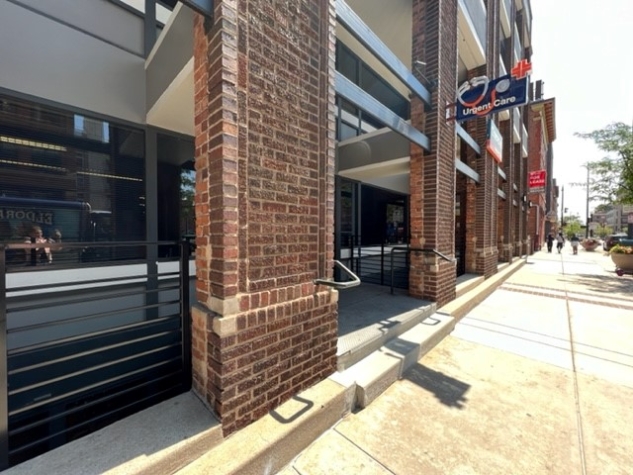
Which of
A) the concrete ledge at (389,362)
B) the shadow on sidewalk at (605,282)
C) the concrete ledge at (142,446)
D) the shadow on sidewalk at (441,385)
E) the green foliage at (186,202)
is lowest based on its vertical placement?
the shadow on sidewalk at (605,282)

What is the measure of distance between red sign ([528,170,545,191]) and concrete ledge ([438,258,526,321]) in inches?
462

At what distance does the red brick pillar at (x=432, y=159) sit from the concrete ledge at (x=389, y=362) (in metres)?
A: 1.03

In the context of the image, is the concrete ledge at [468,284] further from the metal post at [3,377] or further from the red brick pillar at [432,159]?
the metal post at [3,377]

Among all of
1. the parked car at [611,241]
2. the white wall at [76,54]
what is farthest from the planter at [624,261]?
the white wall at [76,54]

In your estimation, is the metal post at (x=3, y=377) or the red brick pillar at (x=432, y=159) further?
the red brick pillar at (x=432, y=159)

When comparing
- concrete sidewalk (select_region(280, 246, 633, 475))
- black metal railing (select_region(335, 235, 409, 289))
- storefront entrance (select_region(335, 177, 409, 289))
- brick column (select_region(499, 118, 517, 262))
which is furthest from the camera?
brick column (select_region(499, 118, 517, 262))

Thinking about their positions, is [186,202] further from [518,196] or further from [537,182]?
[537,182]

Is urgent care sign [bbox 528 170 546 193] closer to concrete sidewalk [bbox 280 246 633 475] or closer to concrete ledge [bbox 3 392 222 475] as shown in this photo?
concrete sidewalk [bbox 280 246 633 475]

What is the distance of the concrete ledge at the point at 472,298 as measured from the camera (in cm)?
548

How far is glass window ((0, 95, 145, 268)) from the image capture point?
12.7 feet

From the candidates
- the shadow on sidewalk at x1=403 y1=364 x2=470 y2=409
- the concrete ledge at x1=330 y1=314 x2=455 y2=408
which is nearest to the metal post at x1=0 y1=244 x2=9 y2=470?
the concrete ledge at x1=330 y1=314 x2=455 y2=408

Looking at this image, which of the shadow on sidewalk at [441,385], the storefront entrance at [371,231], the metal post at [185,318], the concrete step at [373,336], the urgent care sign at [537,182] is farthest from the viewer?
the urgent care sign at [537,182]

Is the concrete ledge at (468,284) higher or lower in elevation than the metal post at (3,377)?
lower

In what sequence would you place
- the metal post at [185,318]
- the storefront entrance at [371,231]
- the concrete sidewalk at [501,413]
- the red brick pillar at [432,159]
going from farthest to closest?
the storefront entrance at [371,231], the red brick pillar at [432,159], the metal post at [185,318], the concrete sidewalk at [501,413]
